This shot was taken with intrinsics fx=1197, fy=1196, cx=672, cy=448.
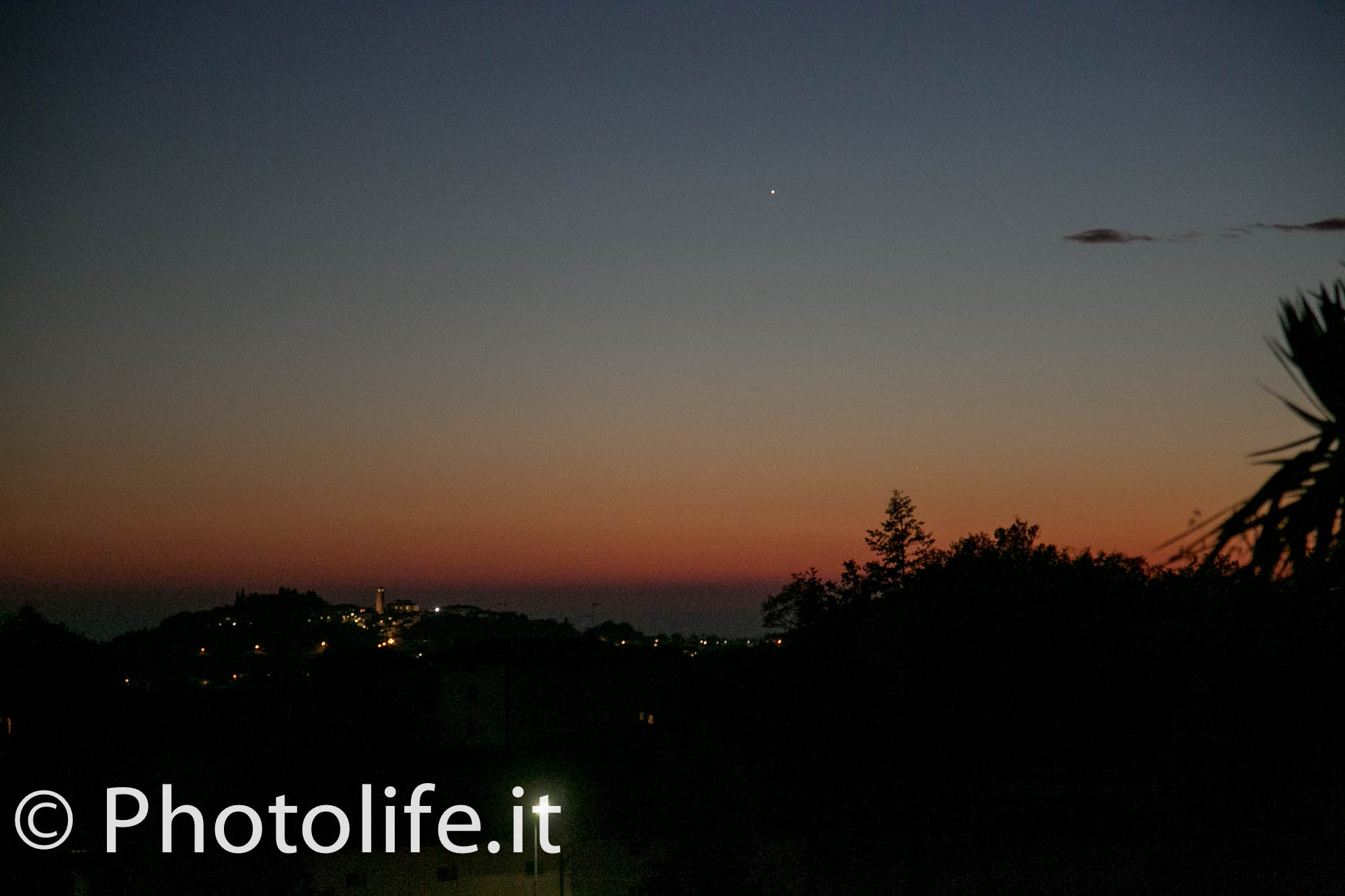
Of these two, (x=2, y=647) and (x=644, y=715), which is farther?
(x=2, y=647)

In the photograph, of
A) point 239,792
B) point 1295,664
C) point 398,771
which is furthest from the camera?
point 398,771

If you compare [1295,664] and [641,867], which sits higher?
[1295,664]

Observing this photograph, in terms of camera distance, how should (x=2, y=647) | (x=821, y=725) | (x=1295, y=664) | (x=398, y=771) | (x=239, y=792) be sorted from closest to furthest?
(x=1295, y=664)
(x=239, y=792)
(x=821, y=725)
(x=398, y=771)
(x=2, y=647)

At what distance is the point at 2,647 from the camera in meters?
48.1

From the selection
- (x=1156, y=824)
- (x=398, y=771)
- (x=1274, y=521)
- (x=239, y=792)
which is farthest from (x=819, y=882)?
(x=1274, y=521)

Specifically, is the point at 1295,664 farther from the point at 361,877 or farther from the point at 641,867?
the point at 361,877

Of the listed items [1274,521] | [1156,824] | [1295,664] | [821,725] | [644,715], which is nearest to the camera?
[1274,521]

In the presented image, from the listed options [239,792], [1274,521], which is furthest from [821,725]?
[1274,521]

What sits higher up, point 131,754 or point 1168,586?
point 1168,586

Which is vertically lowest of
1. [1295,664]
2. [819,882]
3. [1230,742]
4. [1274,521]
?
[819,882]

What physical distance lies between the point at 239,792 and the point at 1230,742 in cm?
2358

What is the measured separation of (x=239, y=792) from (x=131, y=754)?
9.95m

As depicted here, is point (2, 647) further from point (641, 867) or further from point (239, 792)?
point (641, 867)

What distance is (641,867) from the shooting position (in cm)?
2561
